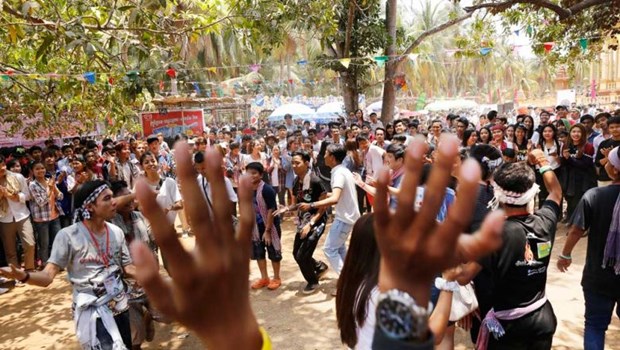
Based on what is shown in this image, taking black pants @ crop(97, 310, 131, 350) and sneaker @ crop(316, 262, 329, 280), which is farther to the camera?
sneaker @ crop(316, 262, 329, 280)

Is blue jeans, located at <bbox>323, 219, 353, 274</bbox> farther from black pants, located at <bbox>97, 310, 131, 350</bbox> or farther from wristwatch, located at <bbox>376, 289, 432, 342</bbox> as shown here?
wristwatch, located at <bbox>376, 289, 432, 342</bbox>

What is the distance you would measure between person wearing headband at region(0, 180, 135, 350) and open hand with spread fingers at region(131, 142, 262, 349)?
2339 mm

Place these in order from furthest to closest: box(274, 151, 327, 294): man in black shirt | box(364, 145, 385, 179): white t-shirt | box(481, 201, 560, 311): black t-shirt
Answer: box(364, 145, 385, 179): white t-shirt → box(274, 151, 327, 294): man in black shirt → box(481, 201, 560, 311): black t-shirt

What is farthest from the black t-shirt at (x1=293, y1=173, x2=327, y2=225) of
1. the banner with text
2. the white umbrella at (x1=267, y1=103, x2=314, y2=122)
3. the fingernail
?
the white umbrella at (x1=267, y1=103, x2=314, y2=122)

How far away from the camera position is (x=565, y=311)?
4254 mm

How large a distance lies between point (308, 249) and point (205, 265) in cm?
421

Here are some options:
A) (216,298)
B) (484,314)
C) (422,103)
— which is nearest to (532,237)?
(484,314)

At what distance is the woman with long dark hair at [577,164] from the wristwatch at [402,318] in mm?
6785

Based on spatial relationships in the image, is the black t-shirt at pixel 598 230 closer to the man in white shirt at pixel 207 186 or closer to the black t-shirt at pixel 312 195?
the man in white shirt at pixel 207 186

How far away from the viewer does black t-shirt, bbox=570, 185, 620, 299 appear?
2852mm

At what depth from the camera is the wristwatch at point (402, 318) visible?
833 millimetres

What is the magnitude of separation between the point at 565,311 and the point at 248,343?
13.9ft

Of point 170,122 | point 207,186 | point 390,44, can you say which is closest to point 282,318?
point 207,186

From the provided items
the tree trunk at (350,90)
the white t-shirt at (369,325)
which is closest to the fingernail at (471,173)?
the white t-shirt at (369,325)
